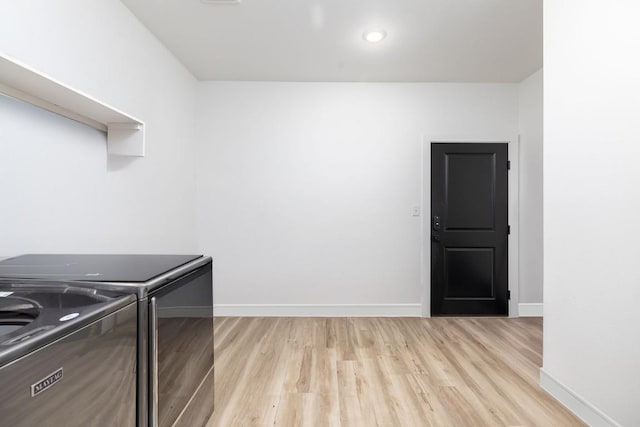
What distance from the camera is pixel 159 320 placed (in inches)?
44.4

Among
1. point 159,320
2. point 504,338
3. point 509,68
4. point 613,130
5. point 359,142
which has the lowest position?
point 504,338

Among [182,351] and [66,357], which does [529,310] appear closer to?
[182,351]

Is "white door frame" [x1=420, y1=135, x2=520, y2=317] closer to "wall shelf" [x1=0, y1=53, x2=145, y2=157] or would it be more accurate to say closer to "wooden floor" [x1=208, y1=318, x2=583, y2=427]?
"wooden floor" [x1=208, y1=318, x2=583, y2=427]

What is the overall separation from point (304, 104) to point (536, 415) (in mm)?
3226

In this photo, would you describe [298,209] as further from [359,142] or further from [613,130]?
[613,130]

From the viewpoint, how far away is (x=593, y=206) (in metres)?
1.76

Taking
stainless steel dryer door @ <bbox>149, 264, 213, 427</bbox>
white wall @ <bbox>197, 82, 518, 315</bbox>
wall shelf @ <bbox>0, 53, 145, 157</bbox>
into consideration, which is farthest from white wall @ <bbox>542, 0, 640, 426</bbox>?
wall shelf @ <bbox>0, 53, 145, 157</bbox>

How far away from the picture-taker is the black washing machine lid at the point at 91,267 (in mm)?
1114

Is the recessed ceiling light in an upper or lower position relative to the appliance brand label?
upper

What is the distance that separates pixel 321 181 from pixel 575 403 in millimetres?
2674

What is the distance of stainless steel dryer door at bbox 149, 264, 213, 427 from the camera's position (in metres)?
1.11

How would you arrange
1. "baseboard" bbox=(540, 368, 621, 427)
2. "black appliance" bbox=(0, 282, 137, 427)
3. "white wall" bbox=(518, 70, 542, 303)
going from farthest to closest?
"white wall" bbox=(518, 70, 542, 303) < "baseboard" bbox=(540, 368, 621, 427) < "black appliance" bbox=(0, 282, 137, 427)

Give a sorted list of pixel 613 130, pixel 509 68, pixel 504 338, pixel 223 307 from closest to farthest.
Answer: pixel 613 130 < pixel 504 338 < pixel 509 68 < pixel 223 307

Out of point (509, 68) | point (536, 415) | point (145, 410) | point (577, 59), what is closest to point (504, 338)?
point (536, 415)
